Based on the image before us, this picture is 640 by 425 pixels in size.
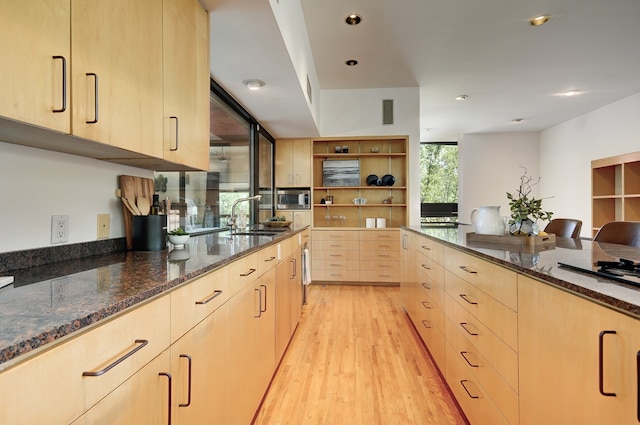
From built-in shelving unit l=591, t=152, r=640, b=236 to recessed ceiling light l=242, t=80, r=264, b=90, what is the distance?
5325mm

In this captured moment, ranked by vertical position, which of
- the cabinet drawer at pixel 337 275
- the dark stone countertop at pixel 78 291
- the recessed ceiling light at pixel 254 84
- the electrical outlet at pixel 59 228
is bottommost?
the cabinet drawer at pixel 337 275

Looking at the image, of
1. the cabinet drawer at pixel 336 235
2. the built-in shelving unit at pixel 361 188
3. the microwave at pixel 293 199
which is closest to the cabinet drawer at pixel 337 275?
the cabinet drawer at pixel 336 235

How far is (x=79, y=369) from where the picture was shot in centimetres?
57

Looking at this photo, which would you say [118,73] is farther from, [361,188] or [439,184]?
[439,184]

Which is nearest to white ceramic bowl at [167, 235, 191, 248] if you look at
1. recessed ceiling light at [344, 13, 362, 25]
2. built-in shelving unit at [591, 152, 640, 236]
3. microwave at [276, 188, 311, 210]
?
recessed ceiling light at [344, 13, 362, 25]

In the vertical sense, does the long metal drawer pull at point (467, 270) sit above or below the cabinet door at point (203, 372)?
above

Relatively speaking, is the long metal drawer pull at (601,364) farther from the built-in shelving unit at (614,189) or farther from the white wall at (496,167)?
the white wall at (496,167)

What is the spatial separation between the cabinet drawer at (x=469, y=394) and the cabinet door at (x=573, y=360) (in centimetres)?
25

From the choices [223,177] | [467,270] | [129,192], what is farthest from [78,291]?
[223,177]

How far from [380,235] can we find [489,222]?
2860mm

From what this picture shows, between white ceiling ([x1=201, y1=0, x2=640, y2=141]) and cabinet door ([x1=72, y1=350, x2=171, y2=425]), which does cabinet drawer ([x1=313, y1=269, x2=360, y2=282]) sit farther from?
cabinet door ([x1=72, y1=350, x2=171, y2=425])

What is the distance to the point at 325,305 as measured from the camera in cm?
378

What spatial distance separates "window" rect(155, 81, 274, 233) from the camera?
221 cm

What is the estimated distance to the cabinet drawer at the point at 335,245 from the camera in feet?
15.6
